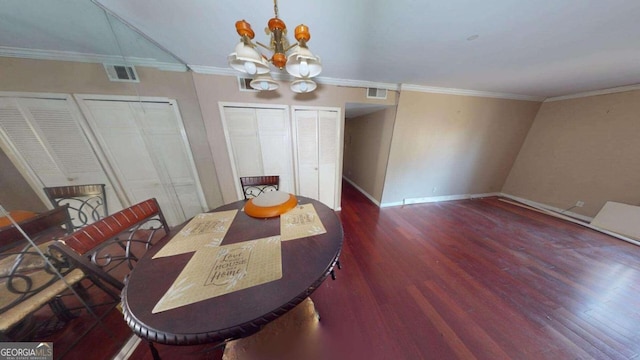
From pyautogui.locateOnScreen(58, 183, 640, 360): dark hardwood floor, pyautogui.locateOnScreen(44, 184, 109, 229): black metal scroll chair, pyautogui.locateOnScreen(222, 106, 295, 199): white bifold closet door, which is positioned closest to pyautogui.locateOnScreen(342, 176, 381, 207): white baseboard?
pyautogui.locateOnScreen(58, 183, 640, 360): dark hardwood floor

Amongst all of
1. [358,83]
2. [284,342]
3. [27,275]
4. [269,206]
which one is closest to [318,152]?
[358,83]

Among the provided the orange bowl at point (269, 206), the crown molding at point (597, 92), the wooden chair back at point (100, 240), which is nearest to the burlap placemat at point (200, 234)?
the orange bowl at point (269, 206)

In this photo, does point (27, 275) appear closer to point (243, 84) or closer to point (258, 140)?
point (258, 140)

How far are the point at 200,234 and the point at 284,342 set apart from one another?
0.82 meters

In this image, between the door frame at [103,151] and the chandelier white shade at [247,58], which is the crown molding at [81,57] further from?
the chandelier white shade at [247,58]

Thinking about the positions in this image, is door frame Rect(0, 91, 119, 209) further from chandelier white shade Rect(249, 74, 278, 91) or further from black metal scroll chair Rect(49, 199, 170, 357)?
chandelier white shade Rect(249, 74, 278, 91)

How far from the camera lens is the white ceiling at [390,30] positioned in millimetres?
987

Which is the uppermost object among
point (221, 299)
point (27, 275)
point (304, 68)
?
point (304, 68)

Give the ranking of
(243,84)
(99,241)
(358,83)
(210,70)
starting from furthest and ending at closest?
(358,83), (243,84), (210,70), (99,241)

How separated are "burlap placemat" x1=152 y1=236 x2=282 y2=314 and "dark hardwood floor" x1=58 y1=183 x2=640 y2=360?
78 cm

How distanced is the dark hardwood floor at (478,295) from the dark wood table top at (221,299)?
2.41 feet

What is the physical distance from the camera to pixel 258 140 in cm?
220

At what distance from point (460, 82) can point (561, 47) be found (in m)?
0.91

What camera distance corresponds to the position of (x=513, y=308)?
4.31ft
